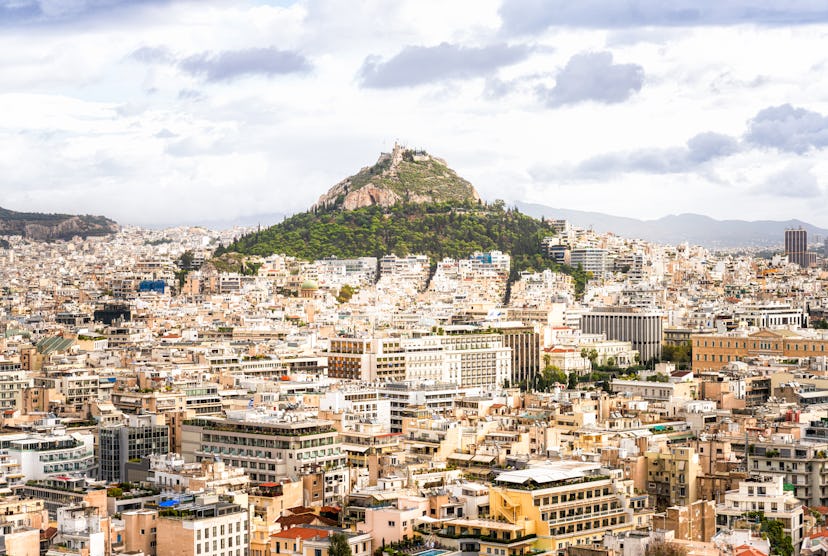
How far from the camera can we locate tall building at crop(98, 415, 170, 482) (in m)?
47.2

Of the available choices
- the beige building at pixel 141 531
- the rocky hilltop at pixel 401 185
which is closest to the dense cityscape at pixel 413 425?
the beige building at pixel 141 531

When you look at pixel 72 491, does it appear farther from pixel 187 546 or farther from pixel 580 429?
pixel 580 429

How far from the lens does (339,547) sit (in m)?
30.8

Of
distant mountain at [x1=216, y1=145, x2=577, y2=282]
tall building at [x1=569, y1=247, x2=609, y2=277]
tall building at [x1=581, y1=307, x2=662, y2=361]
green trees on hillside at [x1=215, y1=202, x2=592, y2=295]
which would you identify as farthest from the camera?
distant mountain at [x1=216, y1=145, x2=577, y2=282]

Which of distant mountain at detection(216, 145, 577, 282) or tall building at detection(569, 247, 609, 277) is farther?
distant mountain at detection(216, 145, 577, 282)

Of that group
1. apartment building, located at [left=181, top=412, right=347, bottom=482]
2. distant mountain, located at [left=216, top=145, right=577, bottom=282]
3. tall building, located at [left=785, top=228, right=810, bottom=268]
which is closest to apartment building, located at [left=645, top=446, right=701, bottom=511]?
apartment building, located at [left=181, top=412, right=347, bottom=482]

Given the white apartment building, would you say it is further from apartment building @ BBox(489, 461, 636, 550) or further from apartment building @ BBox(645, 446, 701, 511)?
apartment building @ BBox(645, 446, 701, 511)

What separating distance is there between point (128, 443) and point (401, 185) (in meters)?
103

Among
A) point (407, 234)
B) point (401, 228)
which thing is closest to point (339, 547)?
point (407, 234)

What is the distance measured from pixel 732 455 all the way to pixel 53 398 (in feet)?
86.9

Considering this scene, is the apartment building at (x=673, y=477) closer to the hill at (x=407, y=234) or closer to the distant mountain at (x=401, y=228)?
the distant mountain at (x=401, y=228)

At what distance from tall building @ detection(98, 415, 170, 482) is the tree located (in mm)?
16613

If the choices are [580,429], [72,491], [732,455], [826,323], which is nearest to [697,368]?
[826,323]

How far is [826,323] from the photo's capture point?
92438 mm
